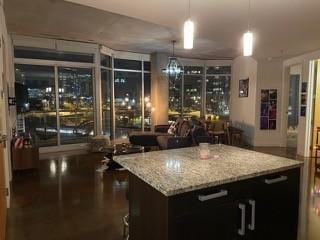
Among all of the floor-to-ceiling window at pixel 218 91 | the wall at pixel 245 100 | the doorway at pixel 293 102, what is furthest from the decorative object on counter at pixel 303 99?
the floor-to-ceiling window at pixel 218 91

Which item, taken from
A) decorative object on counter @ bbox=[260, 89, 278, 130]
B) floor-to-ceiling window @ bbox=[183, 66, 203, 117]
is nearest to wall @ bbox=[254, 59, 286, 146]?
decorative object on counter @ bbox=[260, 89, 278, 130]

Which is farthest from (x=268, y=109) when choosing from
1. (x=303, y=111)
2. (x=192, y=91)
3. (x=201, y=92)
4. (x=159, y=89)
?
(x=159, y=89)

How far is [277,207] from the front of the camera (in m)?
2.01

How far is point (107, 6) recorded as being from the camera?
10.0 ft

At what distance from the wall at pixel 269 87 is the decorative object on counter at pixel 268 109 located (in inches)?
3.4

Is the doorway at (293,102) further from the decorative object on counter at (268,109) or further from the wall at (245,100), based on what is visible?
the wall at (245,100)

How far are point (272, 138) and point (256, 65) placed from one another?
7.38ft

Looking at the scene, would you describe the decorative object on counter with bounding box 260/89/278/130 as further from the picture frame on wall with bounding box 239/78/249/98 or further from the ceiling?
the ceiling

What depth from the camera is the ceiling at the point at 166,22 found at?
3039 mm

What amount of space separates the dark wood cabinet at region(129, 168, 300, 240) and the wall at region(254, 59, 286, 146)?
18.9 ft

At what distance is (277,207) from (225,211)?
1.84ft

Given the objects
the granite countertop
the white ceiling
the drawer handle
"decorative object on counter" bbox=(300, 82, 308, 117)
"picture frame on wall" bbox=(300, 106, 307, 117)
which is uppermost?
the white ceiling

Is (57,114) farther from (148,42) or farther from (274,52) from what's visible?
(274,52)

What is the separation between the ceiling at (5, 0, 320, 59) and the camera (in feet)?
9.97
